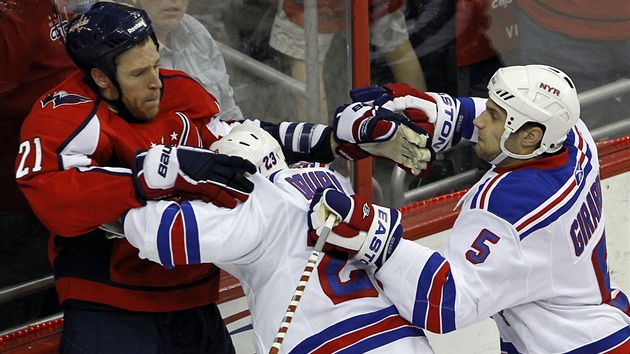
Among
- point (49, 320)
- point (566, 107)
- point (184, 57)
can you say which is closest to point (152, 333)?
point (49, 320)

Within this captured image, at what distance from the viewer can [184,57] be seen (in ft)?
10.3

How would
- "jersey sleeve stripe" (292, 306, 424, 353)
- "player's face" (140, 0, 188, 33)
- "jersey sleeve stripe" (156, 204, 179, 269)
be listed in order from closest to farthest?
1. "jersey sleeve stripe" (156, 204, 179, 269)
2. "jersey sleeve stripe" (292, 306, 424, 353)
3. "player's face" (140, 0, 188, 33)

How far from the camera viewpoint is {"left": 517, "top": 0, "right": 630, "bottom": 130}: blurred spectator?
159 inches

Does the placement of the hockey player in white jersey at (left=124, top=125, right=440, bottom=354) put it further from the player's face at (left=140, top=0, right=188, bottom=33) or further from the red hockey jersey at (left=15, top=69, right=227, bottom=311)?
the player's face at (left=140, top=0, right=188, bottom=33)

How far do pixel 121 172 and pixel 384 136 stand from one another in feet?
2.15

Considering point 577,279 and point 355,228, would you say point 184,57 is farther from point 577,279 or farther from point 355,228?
point 577,279

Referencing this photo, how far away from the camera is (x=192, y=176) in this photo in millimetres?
2312

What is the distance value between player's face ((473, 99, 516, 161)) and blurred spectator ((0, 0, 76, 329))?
109 centimetres

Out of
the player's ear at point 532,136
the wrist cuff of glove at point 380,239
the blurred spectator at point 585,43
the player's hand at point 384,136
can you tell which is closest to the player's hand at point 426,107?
the player's hand at point 384,136

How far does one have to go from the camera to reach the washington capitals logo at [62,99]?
8.09 ft

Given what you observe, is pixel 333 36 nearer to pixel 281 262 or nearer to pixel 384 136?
pixel 384 136

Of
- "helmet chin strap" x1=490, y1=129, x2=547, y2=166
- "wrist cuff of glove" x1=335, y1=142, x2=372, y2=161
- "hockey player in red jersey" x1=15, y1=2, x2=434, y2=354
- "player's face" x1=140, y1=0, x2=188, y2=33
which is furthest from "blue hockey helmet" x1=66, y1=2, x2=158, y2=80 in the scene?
"helmet chin strap" x1=490, y1=129, x2=547, y2=166

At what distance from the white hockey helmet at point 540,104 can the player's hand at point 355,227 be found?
0.37m

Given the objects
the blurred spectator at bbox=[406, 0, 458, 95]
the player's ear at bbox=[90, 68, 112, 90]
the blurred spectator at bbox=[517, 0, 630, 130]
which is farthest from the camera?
the blurred spectator at bbox=[517, 0, 630, 130]
